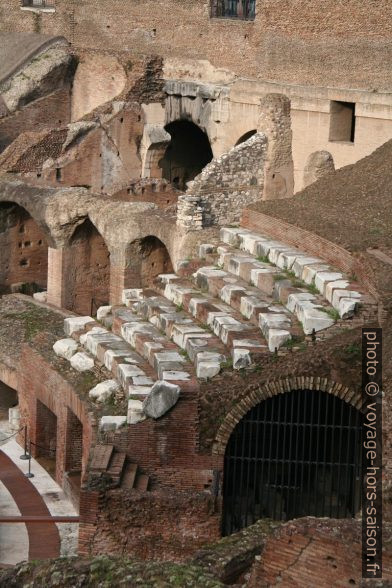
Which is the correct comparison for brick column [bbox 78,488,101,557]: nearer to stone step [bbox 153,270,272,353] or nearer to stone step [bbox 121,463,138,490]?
stone step [bbox 121,463,138,490]

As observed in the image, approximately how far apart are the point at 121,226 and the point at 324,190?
2.95 metres

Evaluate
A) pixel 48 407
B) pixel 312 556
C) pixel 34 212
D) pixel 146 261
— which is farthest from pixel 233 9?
pixel 312 556

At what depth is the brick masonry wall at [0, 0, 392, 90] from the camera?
817 inches

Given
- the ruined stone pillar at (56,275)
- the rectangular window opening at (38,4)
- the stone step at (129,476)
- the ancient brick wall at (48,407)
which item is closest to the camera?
the stone step at (129,476)

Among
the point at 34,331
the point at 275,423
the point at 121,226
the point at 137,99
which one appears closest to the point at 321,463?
the point at 275,423

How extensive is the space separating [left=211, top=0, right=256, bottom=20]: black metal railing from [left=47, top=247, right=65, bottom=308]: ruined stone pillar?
21.3 ft

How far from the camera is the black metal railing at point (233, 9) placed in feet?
79.0

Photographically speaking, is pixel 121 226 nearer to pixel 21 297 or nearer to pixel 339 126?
pixel 21 297

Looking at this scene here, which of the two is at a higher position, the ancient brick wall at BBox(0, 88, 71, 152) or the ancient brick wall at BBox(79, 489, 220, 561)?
the ancient brick wall at BBox(0, 88, 71, 152)

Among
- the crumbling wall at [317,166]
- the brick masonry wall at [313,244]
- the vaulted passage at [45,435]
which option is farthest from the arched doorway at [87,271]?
the vaulted passage at [45,435]

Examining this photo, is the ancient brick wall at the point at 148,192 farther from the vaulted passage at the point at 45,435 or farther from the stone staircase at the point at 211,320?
the vaulted passage at the point at 45,435

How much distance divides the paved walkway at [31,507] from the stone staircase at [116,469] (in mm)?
1141

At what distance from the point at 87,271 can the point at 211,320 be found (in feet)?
21.1

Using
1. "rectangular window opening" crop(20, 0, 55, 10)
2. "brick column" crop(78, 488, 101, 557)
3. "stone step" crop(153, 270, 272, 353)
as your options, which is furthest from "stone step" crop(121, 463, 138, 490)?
"rectangular window opening" crop(20, 0, 55, 10)
